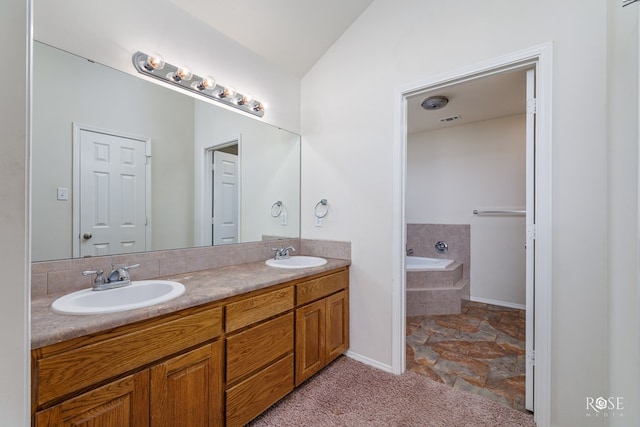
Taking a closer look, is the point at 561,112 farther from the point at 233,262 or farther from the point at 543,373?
the point at 233,262

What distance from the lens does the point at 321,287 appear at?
1.97 m

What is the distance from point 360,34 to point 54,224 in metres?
2.39

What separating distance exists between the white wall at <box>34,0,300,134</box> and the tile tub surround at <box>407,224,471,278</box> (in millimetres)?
2812

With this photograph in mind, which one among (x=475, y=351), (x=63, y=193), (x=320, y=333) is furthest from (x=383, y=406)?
(x=63, y=193)

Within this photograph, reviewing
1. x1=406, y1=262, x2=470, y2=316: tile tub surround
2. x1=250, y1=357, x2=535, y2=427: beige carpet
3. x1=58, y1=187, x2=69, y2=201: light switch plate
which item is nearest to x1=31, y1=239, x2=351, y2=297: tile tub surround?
x1=58, y1=187, x2=69, y2=201: light switch plate

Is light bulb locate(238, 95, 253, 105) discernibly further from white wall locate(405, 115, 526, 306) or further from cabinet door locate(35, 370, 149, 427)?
white wall locate(405, 115, 526, 306)

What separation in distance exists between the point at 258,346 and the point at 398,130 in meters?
1.69

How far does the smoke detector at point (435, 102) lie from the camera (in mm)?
2825

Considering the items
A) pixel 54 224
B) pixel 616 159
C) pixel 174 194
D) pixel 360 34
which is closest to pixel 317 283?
pixel 174 194

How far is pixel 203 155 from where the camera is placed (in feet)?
6.47

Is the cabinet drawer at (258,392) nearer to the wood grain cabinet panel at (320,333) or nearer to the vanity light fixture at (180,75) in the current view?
the wood grain cabinet panel at (320,333)

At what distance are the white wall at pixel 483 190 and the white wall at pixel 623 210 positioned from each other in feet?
7.29

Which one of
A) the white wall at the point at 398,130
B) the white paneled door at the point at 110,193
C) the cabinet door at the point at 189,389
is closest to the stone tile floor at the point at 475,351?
the white wall at the point at 398,130

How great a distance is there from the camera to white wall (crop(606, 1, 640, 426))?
1.00m
